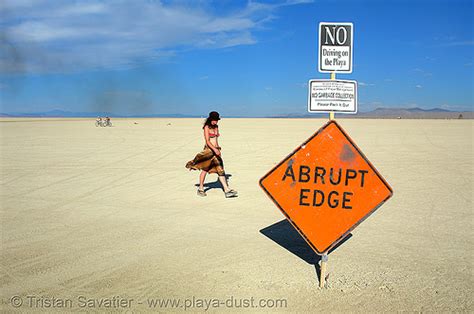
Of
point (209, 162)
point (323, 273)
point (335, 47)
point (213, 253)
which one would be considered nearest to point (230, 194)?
point (209, 162)

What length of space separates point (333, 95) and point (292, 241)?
240cm

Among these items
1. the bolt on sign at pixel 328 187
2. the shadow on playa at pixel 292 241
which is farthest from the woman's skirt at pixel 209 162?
the bolt on sign at pixel 328 187

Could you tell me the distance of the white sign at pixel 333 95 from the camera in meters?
4.18

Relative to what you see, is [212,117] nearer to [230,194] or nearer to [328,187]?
[230,194]

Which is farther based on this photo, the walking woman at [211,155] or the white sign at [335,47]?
the walking woman at [211,155]

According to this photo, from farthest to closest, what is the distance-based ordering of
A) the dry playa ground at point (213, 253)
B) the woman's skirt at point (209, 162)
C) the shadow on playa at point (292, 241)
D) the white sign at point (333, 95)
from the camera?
1. the woman's skirt at point (209, 162)
2. the shadow on playa at point (292, 241)
3. the white sign at point (333, 95)
4. the dry playa ground at point (213, 253)

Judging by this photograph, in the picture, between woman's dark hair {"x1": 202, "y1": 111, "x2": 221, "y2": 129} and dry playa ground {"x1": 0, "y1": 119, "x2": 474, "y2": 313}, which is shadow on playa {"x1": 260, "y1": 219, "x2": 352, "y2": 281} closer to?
dry playa ground {"x1": 0, "y1": 119, "x2": 474, "y2": 313}

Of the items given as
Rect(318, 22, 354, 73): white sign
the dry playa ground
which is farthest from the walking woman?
Rect(318, 22, 354, 73): white sign

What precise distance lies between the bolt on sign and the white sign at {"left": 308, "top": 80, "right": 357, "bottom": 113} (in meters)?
0.21

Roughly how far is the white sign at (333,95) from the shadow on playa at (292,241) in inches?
75.2

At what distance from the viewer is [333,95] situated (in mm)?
4188

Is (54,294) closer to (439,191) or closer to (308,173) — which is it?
(308,173)

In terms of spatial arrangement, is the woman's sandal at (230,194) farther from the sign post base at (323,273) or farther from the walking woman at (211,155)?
the sign post base at (323,273)

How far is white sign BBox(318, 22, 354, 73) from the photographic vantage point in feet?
13.7
